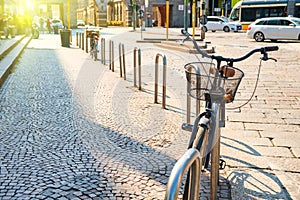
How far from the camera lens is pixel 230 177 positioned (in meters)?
4.01

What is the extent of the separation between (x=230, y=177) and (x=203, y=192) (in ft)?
1.51

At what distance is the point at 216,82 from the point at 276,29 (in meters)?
23.8

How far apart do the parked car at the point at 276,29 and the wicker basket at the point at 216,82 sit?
77.4ft

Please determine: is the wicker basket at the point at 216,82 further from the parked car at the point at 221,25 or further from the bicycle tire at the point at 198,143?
the parked car at the point at 221,25

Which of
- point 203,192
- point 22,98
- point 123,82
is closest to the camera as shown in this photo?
point 203,192

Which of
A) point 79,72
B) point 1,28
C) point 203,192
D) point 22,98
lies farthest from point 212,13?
point 203,192

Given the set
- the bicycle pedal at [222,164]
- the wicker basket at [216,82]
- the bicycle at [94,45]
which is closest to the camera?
the wicker basket at [216,82]

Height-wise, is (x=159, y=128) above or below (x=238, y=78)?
below

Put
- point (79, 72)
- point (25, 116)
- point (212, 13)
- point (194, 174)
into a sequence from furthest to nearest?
1. point (212, 13)
2. point (79, 72)
3. point (25, 116)
4. point (194, 174)

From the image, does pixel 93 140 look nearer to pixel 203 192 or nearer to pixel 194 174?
pixel 203 192

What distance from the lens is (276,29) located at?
83.0ft

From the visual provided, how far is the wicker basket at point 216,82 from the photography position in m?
3.09

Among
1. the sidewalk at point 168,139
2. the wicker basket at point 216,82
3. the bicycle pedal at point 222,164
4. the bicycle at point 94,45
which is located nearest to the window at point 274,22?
the bicycle at point 94,45

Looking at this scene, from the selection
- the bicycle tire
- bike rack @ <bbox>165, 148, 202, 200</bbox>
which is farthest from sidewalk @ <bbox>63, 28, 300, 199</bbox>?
bike rack @ <bbox>165, 148, 202, 200</bbox>
